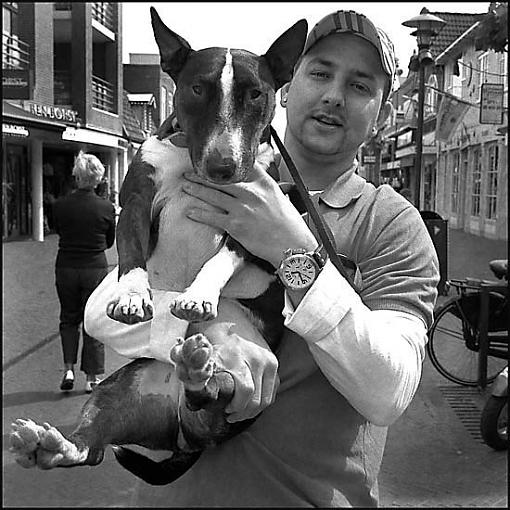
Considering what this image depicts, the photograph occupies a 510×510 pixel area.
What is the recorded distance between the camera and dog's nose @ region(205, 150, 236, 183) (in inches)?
59.6

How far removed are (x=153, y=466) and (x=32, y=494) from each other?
293 cm

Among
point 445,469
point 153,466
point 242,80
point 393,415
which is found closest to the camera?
Result: point 242,80

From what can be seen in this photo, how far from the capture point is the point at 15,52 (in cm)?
1808

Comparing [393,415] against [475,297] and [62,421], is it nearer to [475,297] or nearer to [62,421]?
[62,421]

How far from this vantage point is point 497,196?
21375 mm

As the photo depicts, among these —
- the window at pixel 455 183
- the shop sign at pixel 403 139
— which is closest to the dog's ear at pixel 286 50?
the window at pixel 455 183

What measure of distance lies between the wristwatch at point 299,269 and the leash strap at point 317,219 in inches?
3.1

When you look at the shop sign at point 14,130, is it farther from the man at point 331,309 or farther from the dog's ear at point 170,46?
the dog's ear at point 170,46

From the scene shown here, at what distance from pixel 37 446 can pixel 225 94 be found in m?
0.83

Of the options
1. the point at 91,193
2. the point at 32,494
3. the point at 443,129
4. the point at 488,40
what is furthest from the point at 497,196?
the point at 32,494

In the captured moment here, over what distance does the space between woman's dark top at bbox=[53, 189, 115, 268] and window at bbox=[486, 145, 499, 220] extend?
17965 millimetres

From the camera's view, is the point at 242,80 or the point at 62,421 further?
the point at 62,421

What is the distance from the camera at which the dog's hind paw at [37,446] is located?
140 centimetres

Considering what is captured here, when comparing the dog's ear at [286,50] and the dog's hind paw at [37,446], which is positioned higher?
the dog's ear at [286,50]
